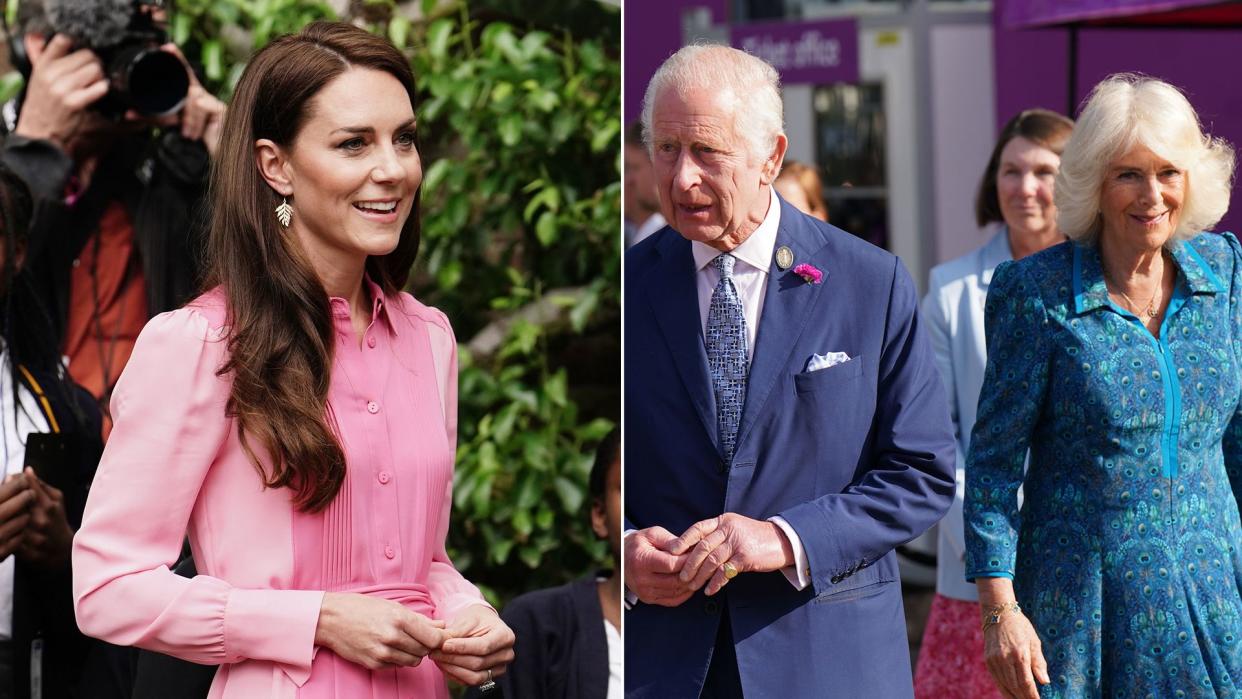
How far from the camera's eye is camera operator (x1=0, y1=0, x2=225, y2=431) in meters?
2.97

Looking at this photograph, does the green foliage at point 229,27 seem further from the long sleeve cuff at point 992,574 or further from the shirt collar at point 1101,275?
the long sleeve cuff at point 992,574

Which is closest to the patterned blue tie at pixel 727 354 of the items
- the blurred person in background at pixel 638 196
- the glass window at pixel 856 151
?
the blurred person in background at pixel 638 196

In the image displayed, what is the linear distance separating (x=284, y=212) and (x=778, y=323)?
0.72 metres

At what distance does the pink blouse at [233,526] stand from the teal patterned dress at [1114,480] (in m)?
1.03

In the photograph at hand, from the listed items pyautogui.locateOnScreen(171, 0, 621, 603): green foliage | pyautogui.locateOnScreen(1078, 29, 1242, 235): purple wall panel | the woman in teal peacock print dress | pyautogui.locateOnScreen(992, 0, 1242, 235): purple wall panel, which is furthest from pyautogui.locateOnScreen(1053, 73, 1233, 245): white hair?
pyautogui.locateOnScreen(1078, 29, 1242, 235): purple wall panel

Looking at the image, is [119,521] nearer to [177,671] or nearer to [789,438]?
[177,671]

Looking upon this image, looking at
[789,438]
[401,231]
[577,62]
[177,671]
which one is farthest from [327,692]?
[577,62]

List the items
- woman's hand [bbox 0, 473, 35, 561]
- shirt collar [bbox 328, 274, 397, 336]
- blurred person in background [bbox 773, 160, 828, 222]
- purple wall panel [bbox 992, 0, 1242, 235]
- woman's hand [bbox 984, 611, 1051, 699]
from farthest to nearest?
1. purple wall panel [bbox 992, 0, 1242, 235]
2. blurred person in background [bbox 773, 160, 828, 222]
3. woman's hand [bbox 0, 473, 35, 561]
4. woman's hand [bbox 984, 611, 1051, 699]
5. shirt collar [bbox 328, 274, 397, 336]

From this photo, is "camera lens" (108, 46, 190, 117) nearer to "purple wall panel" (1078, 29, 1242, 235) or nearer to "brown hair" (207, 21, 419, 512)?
"brown hair" (207, 21, 419, 512)

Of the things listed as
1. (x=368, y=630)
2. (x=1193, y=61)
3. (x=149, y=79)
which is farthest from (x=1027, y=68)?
(x=368, y=630)

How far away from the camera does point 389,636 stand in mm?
1835

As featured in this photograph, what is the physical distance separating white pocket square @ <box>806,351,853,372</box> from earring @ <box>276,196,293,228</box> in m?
0.75

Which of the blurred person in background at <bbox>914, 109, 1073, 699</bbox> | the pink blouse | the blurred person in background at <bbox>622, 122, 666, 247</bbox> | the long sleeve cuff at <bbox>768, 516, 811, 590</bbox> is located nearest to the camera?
the pink blouse

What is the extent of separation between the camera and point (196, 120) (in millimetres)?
3018
